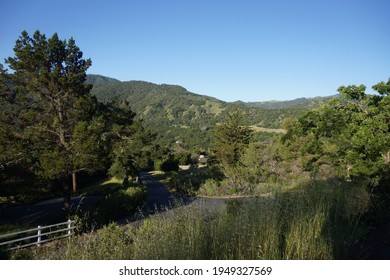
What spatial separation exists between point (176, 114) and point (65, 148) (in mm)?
149063

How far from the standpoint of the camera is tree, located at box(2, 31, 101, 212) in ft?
45.4

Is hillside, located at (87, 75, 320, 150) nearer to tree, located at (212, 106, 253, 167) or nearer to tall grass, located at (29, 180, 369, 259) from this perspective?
tree, located at (212, 106, 253, 167)

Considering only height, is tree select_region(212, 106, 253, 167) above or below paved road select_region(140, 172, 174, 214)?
above

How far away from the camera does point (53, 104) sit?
15094mm

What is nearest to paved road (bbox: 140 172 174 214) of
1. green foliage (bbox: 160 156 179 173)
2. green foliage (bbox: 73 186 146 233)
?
green foliage (bbox: 73 186 146 233)

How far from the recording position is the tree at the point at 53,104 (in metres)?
13.8

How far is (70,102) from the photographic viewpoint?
15.4m

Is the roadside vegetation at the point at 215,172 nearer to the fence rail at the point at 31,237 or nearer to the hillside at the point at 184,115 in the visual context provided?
the fence rail at the point at 31,237

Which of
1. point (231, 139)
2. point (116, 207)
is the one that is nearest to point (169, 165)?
point (231, 139)

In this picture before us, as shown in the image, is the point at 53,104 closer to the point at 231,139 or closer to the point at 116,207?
the point at 116,207

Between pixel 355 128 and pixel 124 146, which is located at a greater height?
pixel 355 128

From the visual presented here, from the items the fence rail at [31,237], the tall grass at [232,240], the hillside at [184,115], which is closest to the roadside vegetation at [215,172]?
the tall grass at [232,240]
